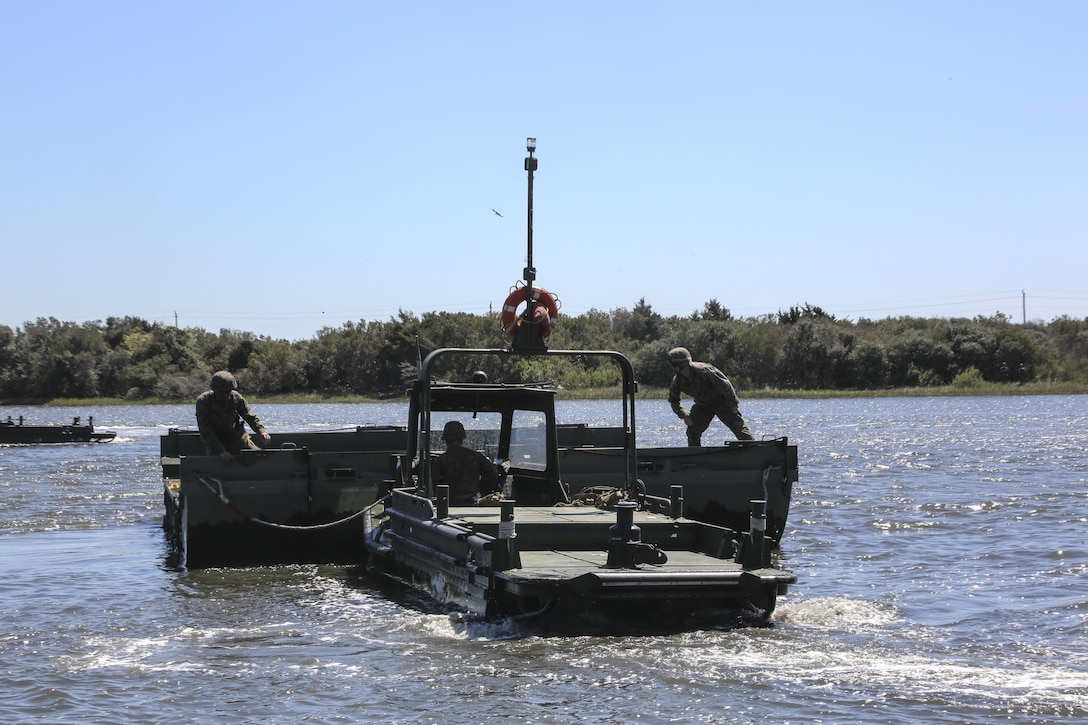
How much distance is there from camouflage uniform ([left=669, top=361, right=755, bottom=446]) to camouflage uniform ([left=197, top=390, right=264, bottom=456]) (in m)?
5.02

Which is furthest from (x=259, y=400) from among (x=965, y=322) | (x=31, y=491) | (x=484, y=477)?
(x=484, y=477)

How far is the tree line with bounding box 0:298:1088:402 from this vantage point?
73500mm

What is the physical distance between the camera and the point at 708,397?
15852 millimetres

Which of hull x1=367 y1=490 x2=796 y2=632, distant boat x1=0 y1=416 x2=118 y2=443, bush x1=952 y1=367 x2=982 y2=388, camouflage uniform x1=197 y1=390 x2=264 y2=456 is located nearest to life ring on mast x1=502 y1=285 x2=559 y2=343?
hull x1=367 y1=490 x2=796 y2=632

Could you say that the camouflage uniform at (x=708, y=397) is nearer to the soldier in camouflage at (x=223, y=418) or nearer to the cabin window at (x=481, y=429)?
the cabin window at (x=481, y=429)

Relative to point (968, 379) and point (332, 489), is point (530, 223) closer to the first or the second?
point (332, 489)

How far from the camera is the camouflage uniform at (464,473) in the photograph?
12.4 m

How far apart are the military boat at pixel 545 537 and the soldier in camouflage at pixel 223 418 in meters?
1.91

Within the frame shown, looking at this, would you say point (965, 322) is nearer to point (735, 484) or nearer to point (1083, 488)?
point (1083, 488)

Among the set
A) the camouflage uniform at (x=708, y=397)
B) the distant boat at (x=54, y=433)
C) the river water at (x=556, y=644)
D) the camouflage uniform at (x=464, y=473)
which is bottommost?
the river water at (x=556, y=644)

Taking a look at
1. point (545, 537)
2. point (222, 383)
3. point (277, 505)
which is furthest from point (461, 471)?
point (222, 383)

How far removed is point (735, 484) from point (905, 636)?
486 centimetres

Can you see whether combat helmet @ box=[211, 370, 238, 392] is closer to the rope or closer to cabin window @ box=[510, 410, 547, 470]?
the rope

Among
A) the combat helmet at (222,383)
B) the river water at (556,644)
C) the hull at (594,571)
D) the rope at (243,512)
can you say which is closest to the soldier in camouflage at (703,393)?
the river water at (556,644)
